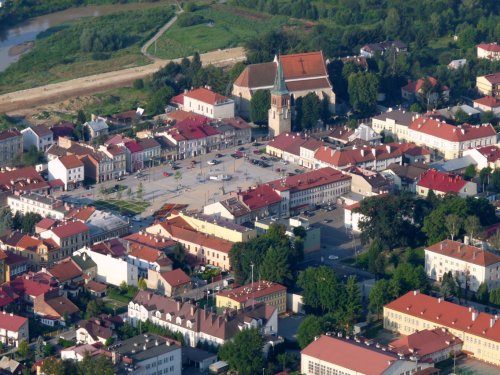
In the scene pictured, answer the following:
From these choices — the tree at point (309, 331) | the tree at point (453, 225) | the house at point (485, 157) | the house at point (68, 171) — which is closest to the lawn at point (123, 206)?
the house at point (68, 171)

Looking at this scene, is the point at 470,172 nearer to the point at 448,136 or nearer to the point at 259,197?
the point at 448,136

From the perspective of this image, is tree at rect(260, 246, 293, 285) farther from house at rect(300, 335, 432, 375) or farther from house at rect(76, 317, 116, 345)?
house at rect(76, 317, 116, 345)

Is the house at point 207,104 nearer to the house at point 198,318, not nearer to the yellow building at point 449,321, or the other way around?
the house at point 198,318

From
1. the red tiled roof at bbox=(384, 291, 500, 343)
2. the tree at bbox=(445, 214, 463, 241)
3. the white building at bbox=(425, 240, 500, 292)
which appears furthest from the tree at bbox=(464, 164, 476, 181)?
the red tiled roof at bbox=(384, 291, 500, 343)

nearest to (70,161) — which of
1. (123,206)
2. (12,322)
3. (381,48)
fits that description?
(123,206)

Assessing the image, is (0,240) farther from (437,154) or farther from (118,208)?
(437,154)
